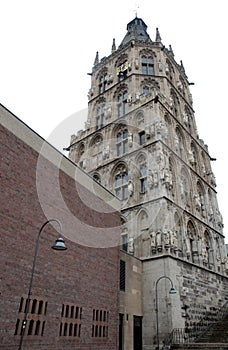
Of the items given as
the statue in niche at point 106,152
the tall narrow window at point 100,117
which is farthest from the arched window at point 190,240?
the tall narrow window at point 100,117

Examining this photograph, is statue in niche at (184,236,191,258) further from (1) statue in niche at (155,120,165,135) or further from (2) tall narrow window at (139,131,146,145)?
(2) tall narrow window at (139,131,146,145)

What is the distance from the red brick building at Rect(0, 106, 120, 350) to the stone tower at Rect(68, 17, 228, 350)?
4.82 metres

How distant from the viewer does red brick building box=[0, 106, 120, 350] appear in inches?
424

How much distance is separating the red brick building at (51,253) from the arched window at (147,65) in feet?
74.1

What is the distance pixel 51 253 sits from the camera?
12.5m

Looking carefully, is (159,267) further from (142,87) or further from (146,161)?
(142,87)

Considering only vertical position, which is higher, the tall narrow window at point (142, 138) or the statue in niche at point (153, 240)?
the tall narrow window at point (142, 138)

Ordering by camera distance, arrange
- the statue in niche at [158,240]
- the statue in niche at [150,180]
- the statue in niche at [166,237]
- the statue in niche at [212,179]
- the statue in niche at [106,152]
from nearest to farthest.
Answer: the statue in niche at [166,237] < the statue in niche at [158,240] < the statue in niche at [150,180] < the statue in niche at [106,152] < the statue in niche at [212,179]

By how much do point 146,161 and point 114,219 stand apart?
30.0 ft

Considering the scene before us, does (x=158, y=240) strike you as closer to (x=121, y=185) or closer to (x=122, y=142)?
(x=121, y=185)

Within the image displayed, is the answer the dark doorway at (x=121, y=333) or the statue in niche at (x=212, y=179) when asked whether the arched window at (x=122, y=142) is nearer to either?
the statue in niche at (x=212, y=179)

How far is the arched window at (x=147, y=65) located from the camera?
114 ft

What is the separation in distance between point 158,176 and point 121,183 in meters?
4.70

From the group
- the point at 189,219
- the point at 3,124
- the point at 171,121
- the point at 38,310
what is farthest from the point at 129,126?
the point at 38,310
